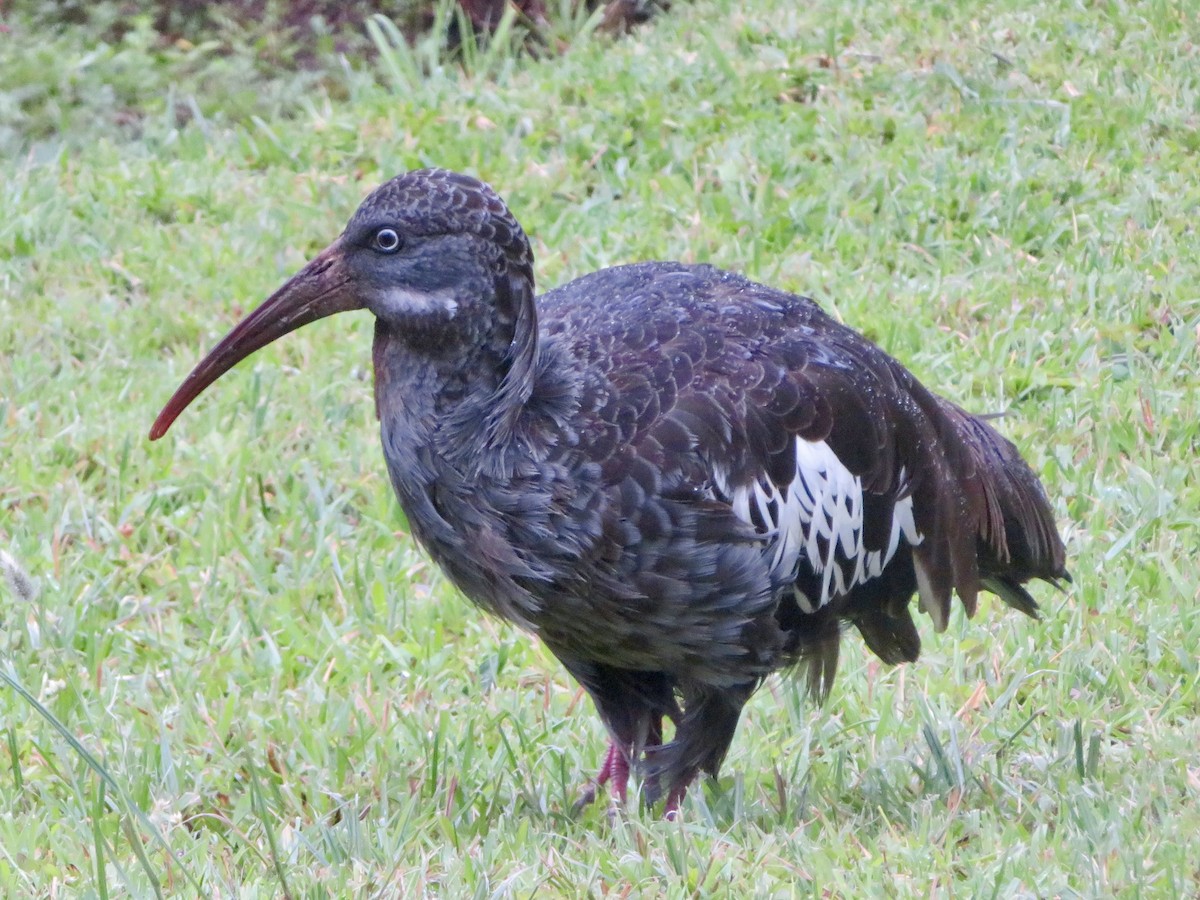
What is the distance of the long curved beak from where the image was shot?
3.83m

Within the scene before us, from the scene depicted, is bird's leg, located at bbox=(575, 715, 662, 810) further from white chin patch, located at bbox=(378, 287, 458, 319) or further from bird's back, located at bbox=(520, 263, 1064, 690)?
white chin patch, located at bbox=(378, 287, 458, 319)

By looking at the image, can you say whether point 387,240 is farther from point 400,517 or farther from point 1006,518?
point 400,517

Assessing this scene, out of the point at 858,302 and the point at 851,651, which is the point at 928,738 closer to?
the point at 851,651

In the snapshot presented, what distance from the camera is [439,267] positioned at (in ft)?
12.1

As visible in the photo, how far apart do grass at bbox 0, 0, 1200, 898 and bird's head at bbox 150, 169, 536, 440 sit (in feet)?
3.36

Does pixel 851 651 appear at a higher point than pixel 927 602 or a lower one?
lower

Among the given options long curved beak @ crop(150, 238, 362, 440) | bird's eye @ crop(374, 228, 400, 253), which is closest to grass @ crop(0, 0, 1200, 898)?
long curved beak @ crop(150, 238, 362, 440)

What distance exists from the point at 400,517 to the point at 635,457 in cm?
208

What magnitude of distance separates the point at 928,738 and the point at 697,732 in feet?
1.78

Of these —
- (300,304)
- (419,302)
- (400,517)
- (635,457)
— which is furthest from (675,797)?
(400,517)

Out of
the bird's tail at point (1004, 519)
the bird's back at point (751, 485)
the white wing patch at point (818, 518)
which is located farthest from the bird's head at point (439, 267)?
the bird's tail at point (1004, 519)

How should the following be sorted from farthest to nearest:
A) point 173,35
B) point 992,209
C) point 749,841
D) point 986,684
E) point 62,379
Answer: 1. point 173,35
2. point 992,209
3. point 62,379
4. point 986,684
5. point 749,841

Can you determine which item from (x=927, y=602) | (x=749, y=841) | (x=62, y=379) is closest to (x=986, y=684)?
(x=927, y=602)

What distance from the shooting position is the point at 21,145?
8.63 meters
